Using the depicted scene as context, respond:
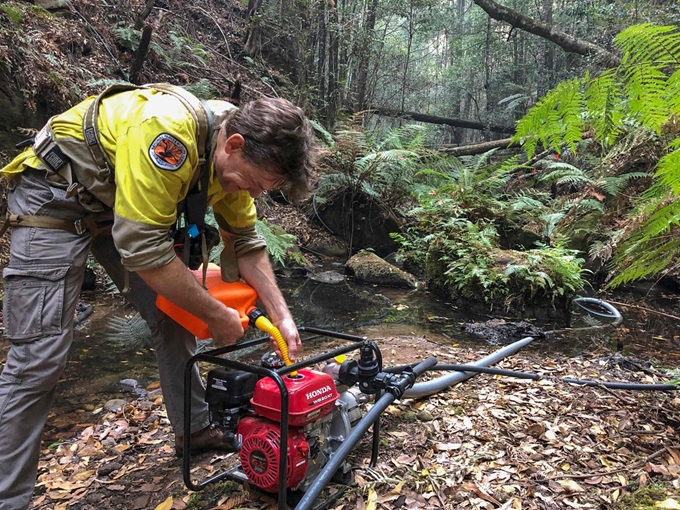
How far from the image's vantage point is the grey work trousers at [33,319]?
5.76 ft

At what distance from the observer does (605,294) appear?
6.63 m

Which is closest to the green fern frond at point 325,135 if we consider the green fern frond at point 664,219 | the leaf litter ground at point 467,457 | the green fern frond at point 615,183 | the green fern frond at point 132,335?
the green fern frond at point 615,183

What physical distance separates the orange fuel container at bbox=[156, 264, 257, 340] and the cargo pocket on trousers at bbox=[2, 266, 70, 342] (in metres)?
0.39

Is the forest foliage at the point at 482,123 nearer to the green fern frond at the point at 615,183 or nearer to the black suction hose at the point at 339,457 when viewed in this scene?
the green fern frond at the point at 615,183

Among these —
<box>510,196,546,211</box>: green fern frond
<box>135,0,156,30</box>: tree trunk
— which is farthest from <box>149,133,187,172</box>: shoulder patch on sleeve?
<box>510,196,546,211</box>: green fern frond

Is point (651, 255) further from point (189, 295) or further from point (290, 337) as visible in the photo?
point (189, 295)

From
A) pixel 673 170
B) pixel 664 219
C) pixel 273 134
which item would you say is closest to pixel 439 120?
pixel 664 219

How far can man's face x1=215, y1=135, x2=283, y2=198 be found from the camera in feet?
6.08

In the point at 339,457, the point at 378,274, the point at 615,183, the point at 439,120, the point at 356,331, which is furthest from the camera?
the point at 439,120

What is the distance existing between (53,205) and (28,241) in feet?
0.57

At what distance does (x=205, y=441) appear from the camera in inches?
94.7

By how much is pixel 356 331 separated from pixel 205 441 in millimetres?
2508

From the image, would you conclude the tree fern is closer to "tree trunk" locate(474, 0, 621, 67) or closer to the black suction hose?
the black suction hose

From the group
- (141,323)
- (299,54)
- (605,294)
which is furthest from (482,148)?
(141,323)
